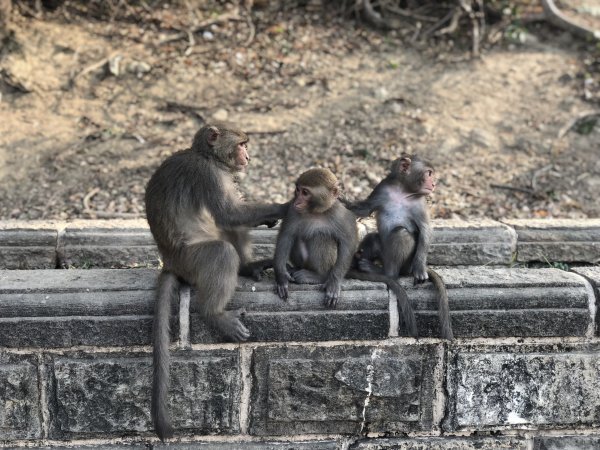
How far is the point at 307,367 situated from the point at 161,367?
2.29ft

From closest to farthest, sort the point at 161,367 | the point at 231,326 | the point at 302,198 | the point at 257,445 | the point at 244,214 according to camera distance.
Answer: the point at 161,367 → the point at 231,326 → the point at 257,445 → the point at 302,198 → the point at 244,214

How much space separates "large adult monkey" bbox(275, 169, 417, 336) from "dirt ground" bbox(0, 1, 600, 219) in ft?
8.91

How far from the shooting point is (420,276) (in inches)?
154

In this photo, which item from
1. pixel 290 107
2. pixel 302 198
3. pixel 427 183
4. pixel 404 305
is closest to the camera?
pixel 404 305

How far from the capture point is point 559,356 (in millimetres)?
3824

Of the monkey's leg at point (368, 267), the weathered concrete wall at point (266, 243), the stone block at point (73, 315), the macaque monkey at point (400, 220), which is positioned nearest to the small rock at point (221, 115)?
the weathered concrete wall at point (266, 243)

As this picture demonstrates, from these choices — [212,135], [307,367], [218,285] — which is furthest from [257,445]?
[212,135]

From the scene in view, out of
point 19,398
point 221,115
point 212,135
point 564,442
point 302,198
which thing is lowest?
point 564,442

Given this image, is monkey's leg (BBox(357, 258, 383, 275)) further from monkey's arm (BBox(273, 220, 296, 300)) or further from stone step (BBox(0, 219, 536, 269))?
stone step (BBox(0, 219, 536, 269))

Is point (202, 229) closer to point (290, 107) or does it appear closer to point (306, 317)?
point (306, 317)

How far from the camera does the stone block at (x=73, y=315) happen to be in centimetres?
360

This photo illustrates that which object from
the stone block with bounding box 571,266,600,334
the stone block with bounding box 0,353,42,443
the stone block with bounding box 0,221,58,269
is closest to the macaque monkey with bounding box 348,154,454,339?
the stone block with bounding box 571,266,600,334

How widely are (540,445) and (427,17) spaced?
6.42 meters

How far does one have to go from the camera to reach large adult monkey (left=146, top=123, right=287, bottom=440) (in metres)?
3.57
